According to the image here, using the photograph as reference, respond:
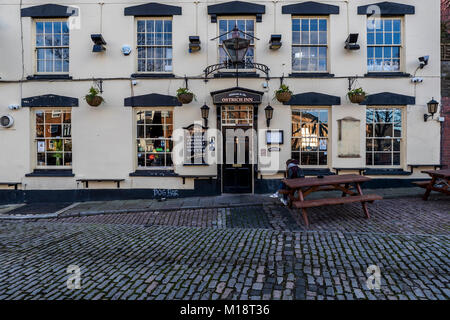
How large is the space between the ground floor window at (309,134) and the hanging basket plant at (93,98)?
22.3ft

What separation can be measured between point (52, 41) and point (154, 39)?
3736mm

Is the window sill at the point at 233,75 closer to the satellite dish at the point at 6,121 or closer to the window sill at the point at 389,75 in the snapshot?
the window sill at the point at 389,75

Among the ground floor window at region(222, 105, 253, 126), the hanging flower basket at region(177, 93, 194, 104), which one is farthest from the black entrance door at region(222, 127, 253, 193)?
the hanging flower basket at region(177, 93, 194, 104)

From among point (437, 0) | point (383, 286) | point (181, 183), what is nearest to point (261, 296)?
point (383, 286)

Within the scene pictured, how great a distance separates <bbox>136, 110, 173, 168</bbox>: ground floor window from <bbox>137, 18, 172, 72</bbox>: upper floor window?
176 centimetres

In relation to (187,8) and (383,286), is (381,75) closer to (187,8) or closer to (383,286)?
(187,8)

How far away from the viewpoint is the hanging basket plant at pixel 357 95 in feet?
27.5

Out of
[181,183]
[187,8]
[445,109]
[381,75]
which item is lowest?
[181,183]

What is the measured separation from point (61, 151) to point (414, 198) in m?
12.1

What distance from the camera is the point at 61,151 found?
9188 millimetres

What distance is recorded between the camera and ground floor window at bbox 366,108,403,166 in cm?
907

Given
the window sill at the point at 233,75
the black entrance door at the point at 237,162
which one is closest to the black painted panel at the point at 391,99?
the window sill at the point at 233,75

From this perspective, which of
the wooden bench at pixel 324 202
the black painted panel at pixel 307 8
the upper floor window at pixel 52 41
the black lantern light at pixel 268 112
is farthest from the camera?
the upper floor window at pixel 52 41

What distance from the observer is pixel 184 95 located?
8438 millimetres
